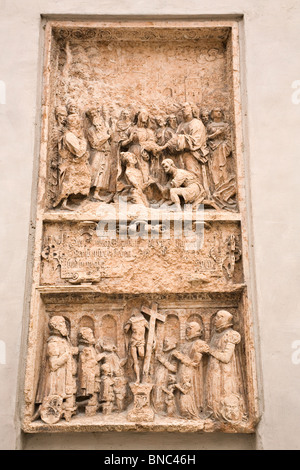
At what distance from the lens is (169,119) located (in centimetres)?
612

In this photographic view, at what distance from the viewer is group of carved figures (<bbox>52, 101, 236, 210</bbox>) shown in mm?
5742

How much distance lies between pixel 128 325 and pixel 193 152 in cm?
193

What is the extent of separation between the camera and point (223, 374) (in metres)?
5.12

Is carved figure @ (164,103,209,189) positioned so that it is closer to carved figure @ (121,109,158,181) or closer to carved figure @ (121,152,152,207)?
carved figure @ (121,109,158,181)

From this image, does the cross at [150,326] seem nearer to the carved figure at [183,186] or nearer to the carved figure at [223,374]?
the carved figure at [223,374]

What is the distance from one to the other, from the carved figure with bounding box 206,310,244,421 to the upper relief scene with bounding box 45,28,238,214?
133 cm

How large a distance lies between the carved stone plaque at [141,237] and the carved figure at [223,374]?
1cm

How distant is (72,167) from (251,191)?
6.00ft

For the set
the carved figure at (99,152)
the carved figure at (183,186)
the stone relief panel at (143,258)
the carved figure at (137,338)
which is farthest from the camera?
the carved figure at (99,152)

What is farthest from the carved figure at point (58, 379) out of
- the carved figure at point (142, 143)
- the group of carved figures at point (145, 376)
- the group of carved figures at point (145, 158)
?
the carved figure at point (142, 143)

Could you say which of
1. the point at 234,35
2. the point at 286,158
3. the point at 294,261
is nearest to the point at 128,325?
the point at 294,261

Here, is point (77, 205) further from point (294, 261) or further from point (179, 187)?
point (294, 261)

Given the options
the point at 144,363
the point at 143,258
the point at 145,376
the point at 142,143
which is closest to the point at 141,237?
the point at 143,258

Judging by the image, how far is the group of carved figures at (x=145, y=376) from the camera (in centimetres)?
504
